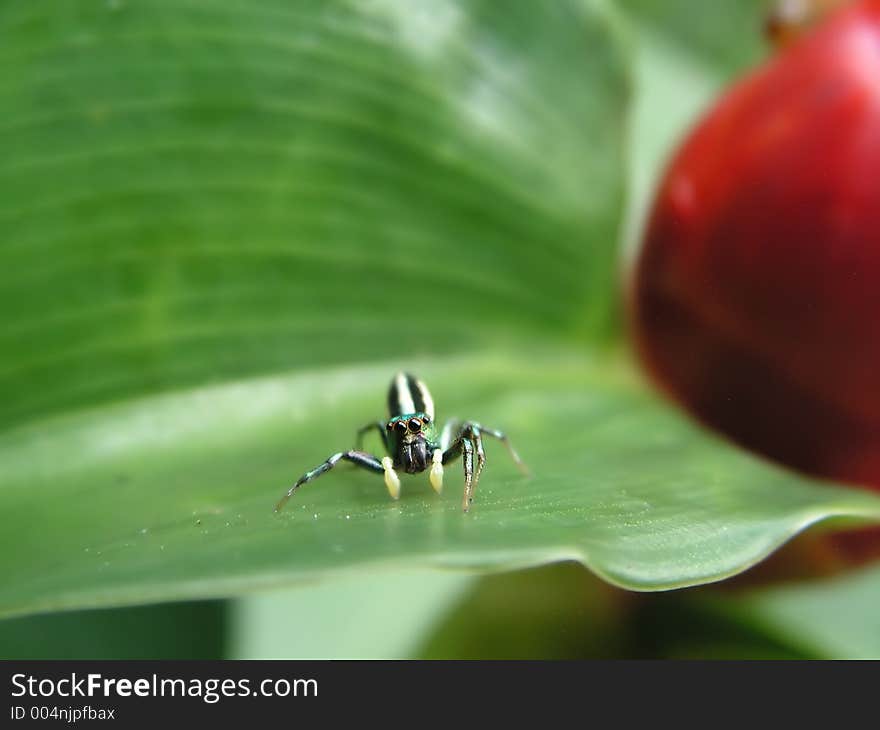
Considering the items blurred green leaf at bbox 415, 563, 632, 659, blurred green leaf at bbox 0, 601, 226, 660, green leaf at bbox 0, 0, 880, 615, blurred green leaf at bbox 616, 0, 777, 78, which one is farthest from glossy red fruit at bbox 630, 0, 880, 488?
blurred green leaf at bbox 0, 601, 226, 660

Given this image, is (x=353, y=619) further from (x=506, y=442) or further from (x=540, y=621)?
(x=506, y=442)

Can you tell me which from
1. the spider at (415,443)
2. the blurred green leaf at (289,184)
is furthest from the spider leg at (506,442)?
the blurred green leaf at (289,184)

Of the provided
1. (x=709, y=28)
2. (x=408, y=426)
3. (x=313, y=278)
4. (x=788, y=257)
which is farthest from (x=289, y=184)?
(x=709, y=28)

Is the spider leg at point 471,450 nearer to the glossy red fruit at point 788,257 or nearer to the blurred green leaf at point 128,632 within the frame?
the glossy red fruit at point 788,257

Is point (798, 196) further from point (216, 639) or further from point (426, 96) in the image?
point (216, 639)

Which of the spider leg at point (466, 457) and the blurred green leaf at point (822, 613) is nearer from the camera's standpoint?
the spider leg at point (466, 457)
